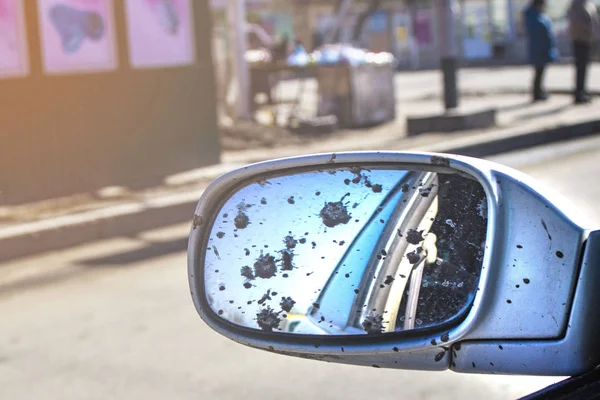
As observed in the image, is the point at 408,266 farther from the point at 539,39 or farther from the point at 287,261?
the point at 539,39

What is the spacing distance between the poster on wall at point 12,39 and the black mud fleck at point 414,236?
8054 mm

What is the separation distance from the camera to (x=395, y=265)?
1.45 metres

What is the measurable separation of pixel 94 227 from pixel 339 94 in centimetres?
748

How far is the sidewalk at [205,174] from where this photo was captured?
7438 mm

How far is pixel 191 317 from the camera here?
16.5 ft

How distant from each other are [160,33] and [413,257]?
924cm

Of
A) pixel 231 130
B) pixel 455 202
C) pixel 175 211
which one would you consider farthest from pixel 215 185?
pixel 231 130

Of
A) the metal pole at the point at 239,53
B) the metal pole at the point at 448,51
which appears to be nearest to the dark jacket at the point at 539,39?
the metal pole at the point at 448,51

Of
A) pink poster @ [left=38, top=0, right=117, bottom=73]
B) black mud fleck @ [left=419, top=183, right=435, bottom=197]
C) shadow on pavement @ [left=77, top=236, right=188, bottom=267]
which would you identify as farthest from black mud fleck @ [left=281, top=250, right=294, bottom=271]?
pink poster @ [left=38, top=0, right=117, bottom=73]

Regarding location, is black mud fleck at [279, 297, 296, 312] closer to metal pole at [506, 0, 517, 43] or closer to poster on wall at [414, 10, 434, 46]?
metal pole at [506, 0, 517, 43]

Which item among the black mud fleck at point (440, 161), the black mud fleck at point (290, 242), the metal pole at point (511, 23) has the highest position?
the metal pole at point (511, 23)

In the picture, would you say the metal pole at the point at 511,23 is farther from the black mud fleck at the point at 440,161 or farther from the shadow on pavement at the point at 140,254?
the black mud fleck at the point at 440,161

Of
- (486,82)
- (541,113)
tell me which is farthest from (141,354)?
(486,82)

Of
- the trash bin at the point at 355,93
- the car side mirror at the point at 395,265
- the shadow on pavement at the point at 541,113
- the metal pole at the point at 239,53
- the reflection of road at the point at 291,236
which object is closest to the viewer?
the car side mirror at the point at 395,265
